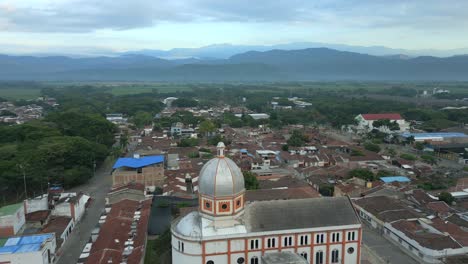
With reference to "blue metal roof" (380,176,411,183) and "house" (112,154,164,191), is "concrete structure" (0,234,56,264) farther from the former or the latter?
"blue metal roof" (380,176,411,183)

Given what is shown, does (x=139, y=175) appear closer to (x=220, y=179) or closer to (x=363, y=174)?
(x=220, y=179)

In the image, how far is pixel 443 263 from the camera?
2173cm

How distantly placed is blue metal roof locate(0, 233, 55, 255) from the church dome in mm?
10385

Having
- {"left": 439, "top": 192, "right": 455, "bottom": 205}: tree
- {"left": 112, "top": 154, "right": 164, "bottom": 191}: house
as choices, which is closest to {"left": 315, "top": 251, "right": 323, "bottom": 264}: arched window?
{"left": 439, "top": 192, "right": 455, "bottom": 205}: tree

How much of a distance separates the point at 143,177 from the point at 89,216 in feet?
23.3

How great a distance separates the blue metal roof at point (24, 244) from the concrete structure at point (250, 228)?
27.1 ft

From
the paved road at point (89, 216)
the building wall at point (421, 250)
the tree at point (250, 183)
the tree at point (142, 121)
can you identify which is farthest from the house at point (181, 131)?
the building wall at point (421, 250)

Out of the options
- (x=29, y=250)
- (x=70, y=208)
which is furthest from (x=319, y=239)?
(x=70, y=208)

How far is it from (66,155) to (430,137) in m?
49.2

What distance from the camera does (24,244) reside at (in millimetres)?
21938

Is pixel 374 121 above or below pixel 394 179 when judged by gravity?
above

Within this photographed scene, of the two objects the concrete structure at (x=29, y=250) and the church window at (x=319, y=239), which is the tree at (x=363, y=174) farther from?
the concrete structure at (x=29, y=250)

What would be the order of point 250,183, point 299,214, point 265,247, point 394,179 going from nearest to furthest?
point 265,247 < point 299,214 < point 250,183 < point 394,179

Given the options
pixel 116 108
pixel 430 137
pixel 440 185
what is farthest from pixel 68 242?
pixel 116 108
